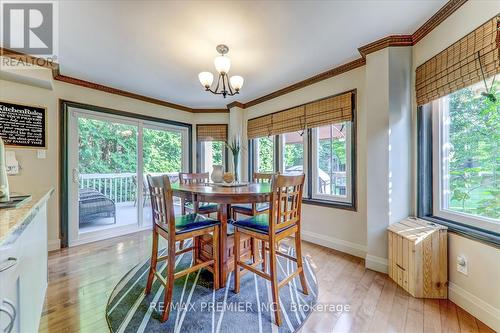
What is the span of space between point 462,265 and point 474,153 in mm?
895

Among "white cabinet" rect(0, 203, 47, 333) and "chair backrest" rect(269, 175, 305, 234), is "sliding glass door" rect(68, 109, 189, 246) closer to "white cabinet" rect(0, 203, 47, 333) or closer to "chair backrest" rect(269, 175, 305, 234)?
"white cabinet" rect(0, 203, 47, 333)

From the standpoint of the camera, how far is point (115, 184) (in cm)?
355

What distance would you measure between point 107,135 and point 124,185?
0.85 metres

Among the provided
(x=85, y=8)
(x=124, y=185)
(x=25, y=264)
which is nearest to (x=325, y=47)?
(x=85, y=8)

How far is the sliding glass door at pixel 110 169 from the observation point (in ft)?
10.00

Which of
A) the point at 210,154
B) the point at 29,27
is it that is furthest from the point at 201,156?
the point at 29,27

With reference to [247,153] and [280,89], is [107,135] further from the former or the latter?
[280,89]

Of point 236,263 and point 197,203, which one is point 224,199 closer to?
point 236,263

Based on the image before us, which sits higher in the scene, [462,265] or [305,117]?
[305,117]

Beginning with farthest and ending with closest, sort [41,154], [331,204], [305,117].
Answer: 1. [305,117]
2. [331,204]
3. [41,154]

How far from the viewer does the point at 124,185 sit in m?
3.63

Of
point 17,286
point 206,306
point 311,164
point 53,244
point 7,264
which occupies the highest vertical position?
point 311,164

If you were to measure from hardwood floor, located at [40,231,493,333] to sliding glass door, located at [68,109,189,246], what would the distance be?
27.4 inches

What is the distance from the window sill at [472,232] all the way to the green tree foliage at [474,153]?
13cm
